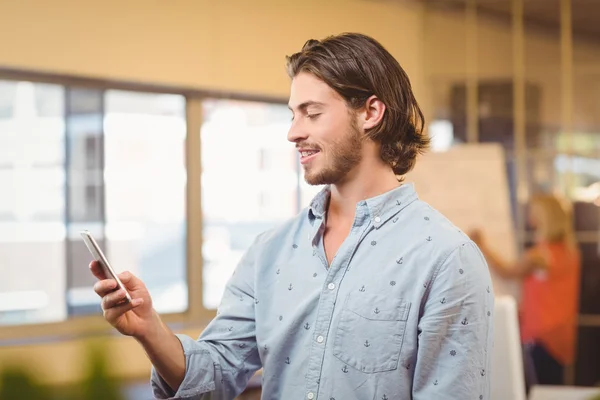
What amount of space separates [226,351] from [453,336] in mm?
397

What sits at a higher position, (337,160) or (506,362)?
(337,160)

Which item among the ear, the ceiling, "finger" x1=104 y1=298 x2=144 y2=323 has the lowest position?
"finger" x1=104 y1=298 x2=144 y2=323

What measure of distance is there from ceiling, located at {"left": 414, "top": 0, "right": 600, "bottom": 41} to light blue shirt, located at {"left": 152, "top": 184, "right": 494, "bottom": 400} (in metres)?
4.53

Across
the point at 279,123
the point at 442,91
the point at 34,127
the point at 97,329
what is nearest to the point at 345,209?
the point at 97,329

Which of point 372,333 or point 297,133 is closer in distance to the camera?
point 372,333

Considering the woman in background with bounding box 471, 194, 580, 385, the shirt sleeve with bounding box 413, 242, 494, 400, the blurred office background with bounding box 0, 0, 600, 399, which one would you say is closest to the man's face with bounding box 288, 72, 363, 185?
the shirt sleeve with bounding box 413, 242, 494, 400

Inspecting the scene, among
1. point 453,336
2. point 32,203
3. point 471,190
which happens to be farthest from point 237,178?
point 453,336

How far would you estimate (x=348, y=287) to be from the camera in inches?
51.6

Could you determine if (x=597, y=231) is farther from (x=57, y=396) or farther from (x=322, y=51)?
(x=57, y=396)

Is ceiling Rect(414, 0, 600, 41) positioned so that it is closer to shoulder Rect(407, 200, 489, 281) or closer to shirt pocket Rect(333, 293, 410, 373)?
shoulder Rect(407, 200, 489, 281)

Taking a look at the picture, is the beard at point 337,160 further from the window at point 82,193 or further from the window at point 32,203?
the window at point 32,203

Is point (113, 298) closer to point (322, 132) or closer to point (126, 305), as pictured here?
point (126, 305)

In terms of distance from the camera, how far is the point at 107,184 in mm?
4664

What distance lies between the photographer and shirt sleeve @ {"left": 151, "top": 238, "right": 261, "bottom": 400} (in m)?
1.34
